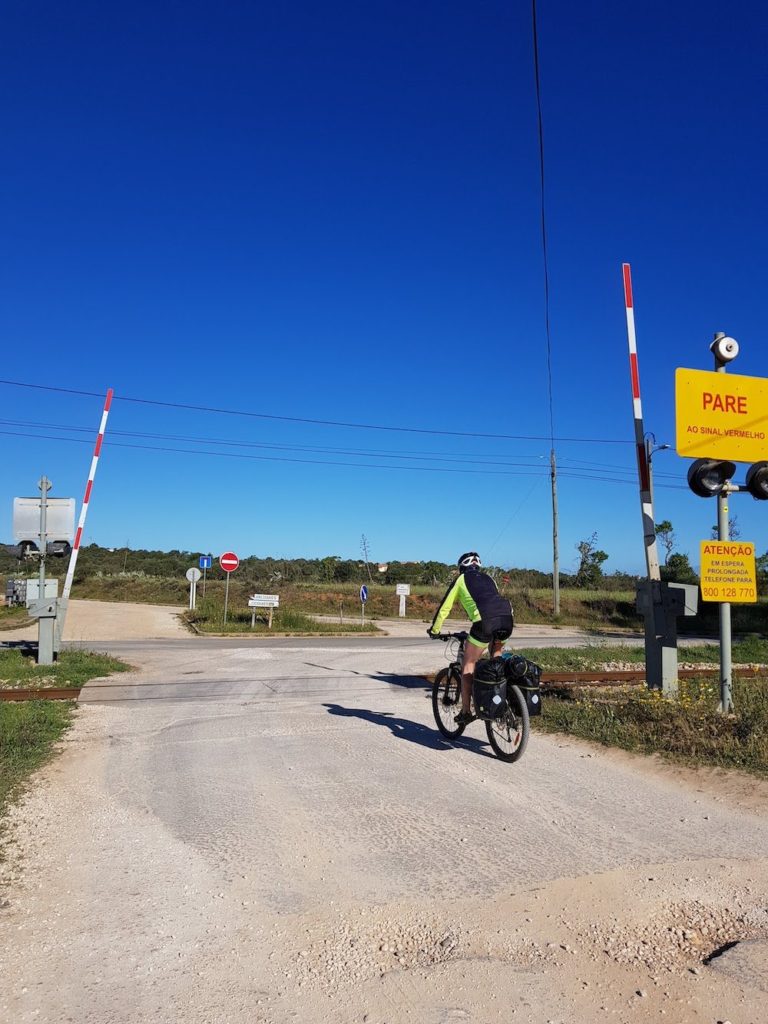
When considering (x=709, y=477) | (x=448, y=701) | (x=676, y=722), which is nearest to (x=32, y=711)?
(x=448, y=701)

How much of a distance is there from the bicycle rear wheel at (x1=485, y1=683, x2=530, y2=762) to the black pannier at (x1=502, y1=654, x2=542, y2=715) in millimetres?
102

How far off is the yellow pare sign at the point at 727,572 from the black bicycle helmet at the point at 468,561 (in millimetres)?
2831

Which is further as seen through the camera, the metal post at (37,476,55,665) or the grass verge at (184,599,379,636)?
the grass verge at (184,599,379,636)

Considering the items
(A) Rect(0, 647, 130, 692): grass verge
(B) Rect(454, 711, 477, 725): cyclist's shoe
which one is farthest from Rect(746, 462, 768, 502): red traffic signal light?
(A) Rect(0, 647, 130, 692): grass verge

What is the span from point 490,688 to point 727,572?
353 cm

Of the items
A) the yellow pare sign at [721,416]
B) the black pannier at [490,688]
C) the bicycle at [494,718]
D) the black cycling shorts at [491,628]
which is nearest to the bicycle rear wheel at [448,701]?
the bicycle at [494,718]

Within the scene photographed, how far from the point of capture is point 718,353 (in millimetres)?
9398

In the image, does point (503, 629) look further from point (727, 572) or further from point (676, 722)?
point (727, 572)

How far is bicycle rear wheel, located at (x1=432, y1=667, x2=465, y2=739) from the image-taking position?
8.34 m

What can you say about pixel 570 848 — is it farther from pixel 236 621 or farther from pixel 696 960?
pixel 236 621

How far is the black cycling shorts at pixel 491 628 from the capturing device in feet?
25.1

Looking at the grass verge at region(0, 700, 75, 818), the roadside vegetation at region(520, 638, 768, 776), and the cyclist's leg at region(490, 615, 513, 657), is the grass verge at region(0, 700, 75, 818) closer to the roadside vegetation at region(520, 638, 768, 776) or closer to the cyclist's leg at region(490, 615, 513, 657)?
the cyclist's leg at region(490, 615, 513, 657)

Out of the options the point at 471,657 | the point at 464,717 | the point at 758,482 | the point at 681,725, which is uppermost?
the point at 758,482

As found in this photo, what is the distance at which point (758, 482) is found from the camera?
9.07 m
